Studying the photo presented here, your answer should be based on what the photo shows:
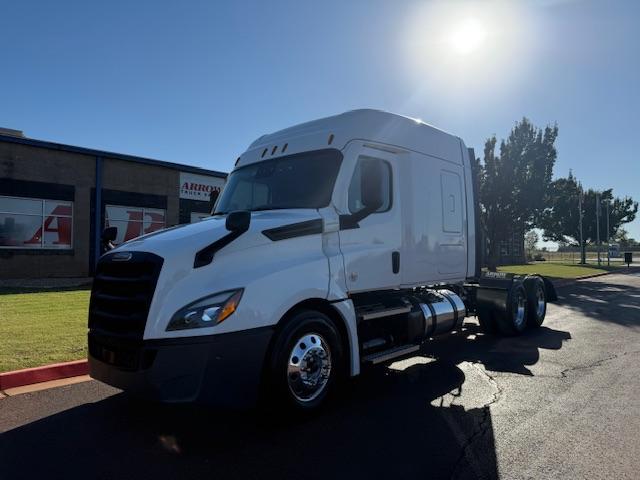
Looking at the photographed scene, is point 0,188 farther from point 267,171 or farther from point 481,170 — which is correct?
point 481,170

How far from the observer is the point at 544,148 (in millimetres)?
27984

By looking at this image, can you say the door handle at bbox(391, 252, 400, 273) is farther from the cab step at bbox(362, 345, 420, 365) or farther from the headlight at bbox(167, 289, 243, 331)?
the headlight at bbox(167, 289, 243, 331)

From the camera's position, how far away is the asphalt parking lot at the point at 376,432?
347 cm

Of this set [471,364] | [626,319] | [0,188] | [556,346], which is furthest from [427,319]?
[0,188]

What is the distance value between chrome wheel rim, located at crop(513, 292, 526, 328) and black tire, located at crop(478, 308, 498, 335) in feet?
1.44

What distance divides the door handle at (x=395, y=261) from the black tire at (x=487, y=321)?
141 inches

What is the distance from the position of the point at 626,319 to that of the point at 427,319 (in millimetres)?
7347

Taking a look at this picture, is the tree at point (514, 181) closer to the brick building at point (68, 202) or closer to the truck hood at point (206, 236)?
the brick building at point (68, 202)

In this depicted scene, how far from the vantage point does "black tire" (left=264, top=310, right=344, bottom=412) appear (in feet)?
13.3

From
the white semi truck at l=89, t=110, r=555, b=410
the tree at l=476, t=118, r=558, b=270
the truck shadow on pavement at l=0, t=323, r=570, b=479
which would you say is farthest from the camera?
the tree at l=476, t=118, r=558, b=270

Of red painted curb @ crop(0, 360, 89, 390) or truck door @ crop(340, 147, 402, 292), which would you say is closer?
truck door @ crop(340, 147, 402, 292)

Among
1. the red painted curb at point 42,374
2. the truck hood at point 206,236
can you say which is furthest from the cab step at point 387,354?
the red painted curb at point 42,374

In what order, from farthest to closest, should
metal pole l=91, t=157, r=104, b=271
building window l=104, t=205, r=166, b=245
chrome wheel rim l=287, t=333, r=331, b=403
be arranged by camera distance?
building window l=104, t=205, r=166, b=245, metal pole l=91, t=157, r=104, b=271, chrome wheel rim l=287, t=333, r=331, b=403

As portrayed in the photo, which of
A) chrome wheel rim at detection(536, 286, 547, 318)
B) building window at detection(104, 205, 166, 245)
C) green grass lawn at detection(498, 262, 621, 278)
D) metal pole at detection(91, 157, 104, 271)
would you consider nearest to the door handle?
chrome wheel rim at detection(536, 286, 547, 318)
